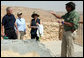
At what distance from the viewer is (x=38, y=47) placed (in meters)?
4.71

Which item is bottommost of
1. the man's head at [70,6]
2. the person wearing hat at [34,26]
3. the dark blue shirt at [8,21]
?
the person wearing hat at [34,26]

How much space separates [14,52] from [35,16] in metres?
4.71

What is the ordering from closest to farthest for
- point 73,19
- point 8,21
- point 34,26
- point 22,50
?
point 22,50 → point 73,19 → point 8,21 → point 34,26

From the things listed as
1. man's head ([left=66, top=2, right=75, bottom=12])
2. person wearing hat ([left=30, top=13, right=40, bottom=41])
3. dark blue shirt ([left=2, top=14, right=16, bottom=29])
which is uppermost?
man's head ([left=66, top=2, right=75, bottom=12])

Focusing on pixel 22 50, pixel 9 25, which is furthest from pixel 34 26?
pixel 22 50

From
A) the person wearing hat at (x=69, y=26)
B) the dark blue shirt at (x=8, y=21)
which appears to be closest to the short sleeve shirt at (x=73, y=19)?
the person wearing hat at (x=69, y=26)

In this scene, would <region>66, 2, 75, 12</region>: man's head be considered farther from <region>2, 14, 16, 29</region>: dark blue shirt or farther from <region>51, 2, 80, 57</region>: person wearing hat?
<region>2, 14, 16, 29</region>: dark blue shirt

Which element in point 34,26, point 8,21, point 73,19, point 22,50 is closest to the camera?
point 22,50

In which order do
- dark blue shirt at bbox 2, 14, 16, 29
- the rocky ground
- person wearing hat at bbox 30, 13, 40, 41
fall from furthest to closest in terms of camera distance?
person wearing hat at bbox 30, 13, 40, 41 → dark blue shirt at bbox 2, 14, 16, 29 → the rocky ground

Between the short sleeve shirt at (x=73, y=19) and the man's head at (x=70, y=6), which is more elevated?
the man's head at (x=70, y=6)

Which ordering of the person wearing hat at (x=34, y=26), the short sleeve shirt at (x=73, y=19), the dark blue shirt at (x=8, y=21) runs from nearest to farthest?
the short sleeve shirt at (x=73, y=19) < the dark blue shirt at (x=8, y=21) < the person wearing hat at (x=34, y=26)

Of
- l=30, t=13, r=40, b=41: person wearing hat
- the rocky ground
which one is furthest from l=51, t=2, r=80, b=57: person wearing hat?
l=30, t=13, r=40, b=41: person wearing hat

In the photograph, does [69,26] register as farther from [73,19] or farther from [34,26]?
[34,26]

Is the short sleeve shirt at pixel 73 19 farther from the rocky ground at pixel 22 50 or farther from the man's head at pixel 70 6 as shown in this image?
the rocky ground at pixel 22 50
